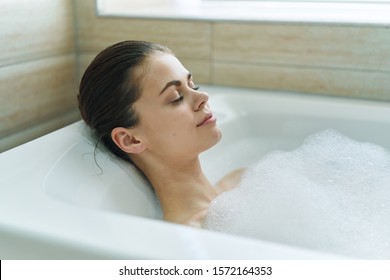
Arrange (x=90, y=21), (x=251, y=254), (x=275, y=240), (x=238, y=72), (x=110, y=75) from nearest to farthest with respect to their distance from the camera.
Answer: (x=251, y=254) → (x=275, y=240) → (x=110, y=75) → (x=238, y=72) → (x=90, y=21)

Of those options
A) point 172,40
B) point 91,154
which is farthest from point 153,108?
point 172,40

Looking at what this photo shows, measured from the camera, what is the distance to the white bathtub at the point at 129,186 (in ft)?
2.75

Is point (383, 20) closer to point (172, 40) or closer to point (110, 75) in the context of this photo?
point (172, 40)

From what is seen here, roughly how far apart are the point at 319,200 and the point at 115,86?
530 millimetres

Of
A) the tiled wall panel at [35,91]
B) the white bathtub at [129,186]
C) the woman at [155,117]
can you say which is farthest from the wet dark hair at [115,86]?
the tiled wall panel at [35,91]

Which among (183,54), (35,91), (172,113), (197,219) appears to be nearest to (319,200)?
(197,219)

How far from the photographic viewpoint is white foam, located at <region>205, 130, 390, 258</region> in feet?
3.52

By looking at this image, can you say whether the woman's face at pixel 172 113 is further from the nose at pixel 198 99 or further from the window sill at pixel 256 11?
the window sill at pixel 256 11

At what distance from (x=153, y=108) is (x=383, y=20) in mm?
817

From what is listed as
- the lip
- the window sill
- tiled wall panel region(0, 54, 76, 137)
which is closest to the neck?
the lip

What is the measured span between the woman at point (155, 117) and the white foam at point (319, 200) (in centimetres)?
11

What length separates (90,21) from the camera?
1.93m

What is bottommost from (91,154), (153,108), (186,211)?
(186,211)

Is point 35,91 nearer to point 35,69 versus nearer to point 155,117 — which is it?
point 35,69
